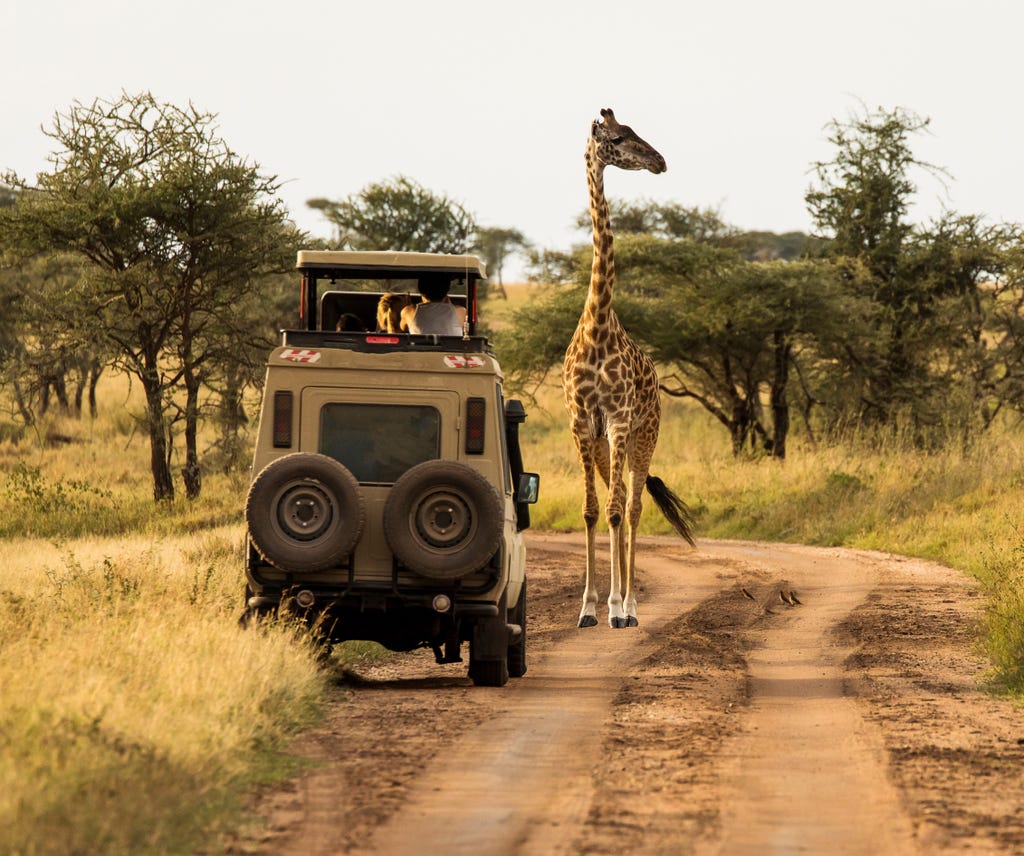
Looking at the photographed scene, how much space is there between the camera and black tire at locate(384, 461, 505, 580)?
8094 millimetres

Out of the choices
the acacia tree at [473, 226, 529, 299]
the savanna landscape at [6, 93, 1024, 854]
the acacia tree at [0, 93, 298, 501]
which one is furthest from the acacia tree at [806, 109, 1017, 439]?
the acacia tree at [473, 226, 529, 299]

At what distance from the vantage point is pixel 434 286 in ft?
33.4

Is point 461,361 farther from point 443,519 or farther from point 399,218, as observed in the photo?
point 399,218

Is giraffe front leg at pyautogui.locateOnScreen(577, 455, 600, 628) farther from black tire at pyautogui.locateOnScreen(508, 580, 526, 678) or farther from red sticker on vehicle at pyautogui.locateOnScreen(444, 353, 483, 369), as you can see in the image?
red sticker on vehicle at pyautogui.locateOnScreen(444, 353, 483, 369)

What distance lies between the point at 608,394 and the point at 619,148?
7.18 feet

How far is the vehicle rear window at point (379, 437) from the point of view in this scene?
8.50 m

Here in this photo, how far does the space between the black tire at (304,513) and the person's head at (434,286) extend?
2.38 metres

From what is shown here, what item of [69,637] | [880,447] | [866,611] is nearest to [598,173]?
[866,611]

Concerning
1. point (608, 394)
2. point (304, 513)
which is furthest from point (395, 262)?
point (608, 394)

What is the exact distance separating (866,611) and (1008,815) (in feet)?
23.7

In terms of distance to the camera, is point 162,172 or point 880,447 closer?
point 162,172

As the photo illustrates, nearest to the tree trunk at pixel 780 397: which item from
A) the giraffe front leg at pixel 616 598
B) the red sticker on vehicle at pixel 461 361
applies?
the giraffe front leg at pixel 616 598

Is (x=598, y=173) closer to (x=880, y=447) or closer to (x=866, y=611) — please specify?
(x=866, y=611)

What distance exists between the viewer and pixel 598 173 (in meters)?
13.0
